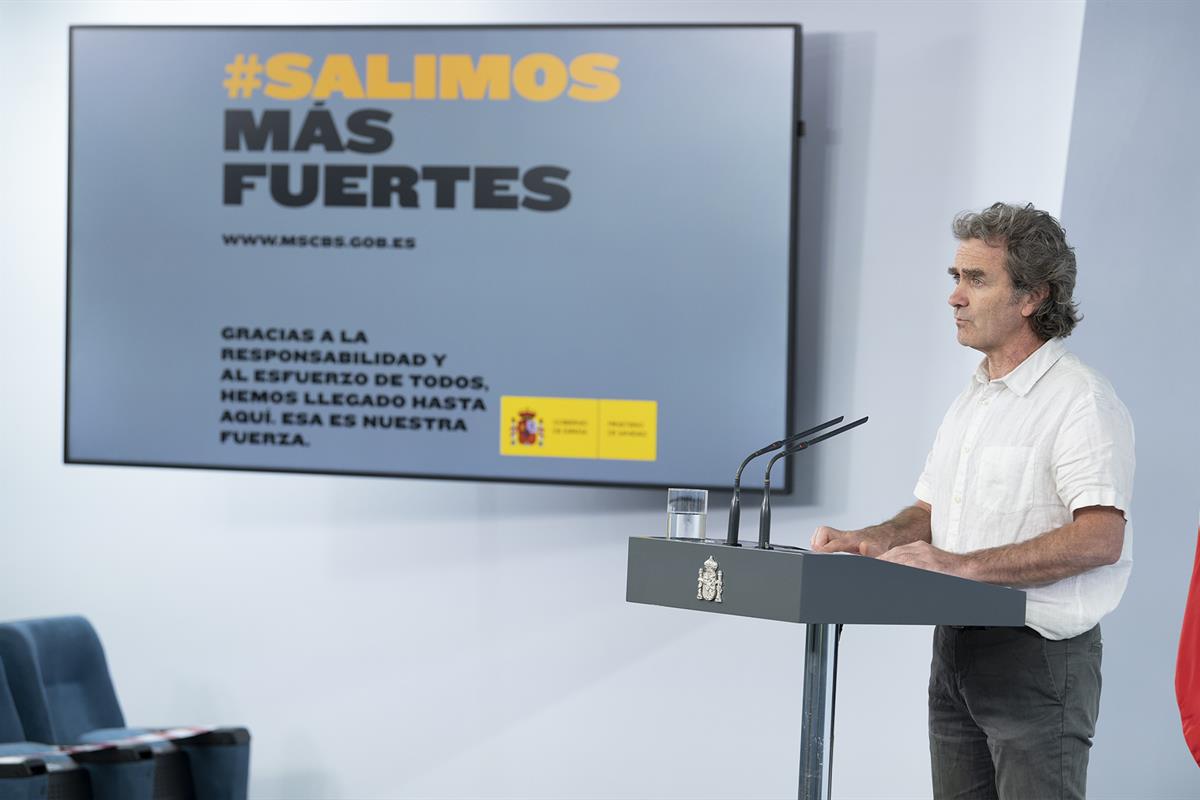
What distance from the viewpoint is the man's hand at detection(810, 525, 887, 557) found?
2207mm

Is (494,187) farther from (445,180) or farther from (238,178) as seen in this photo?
(238,178)

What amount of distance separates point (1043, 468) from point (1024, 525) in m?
0.10

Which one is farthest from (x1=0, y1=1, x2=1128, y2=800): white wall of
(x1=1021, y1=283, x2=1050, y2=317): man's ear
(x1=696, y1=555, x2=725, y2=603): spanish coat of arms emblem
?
(x1=696, y1=555, x2=725, y2=603): spanish coat of arms emblem

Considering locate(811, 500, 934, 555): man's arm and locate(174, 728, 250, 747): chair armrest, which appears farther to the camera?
Answer: locate(174, 728, 250, 747): chair armrest

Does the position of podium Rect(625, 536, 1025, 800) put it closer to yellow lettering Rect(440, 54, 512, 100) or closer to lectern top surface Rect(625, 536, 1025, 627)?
lectern top surface Rect(625, 536, 1025, 627)

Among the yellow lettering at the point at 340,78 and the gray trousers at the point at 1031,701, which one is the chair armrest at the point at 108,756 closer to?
the yellow lettering at the point at 340,78

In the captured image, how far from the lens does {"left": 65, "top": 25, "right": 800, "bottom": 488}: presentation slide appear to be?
354 cm

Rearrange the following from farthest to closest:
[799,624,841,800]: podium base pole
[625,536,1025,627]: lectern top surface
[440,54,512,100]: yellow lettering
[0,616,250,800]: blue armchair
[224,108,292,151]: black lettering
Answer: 1. [224,108,292,151]: black lettering
2. [440,54,512,100]: yellow lettering
3. [0,616,250,800]: blue armchair
4. [799,624,841,800]: podium base pole
5. [625,536,1025,627]: lectern top surface

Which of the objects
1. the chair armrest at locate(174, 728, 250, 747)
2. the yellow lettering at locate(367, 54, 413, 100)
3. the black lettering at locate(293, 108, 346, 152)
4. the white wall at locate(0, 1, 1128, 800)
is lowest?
the chair armrest at locate(174, 728, 250, 747)

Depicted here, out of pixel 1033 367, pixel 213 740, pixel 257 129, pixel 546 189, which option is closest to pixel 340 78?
pixel 257 129

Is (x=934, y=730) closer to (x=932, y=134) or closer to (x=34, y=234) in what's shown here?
(x=932, y=134)

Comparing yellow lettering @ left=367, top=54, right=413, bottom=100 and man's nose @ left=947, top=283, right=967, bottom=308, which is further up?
yellow lettering @ left=367, top=54, right=413, bottom=100

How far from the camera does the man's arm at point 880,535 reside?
2234 millimetres

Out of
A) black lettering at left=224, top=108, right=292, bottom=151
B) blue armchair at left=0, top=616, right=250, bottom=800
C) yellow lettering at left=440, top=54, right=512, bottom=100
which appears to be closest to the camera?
blue armchair at left=0, top=616, right=250, bottom=800
